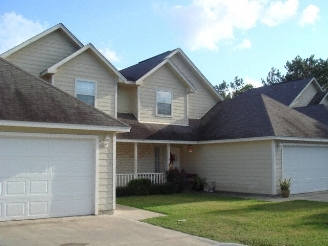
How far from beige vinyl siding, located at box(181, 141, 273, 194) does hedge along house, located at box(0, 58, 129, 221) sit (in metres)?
8.27

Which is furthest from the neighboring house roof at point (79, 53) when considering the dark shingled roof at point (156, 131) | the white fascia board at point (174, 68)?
the dark shingled roof at point (156, 131)

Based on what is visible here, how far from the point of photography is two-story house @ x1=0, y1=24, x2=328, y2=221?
18766 mm

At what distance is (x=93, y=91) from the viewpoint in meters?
19.8

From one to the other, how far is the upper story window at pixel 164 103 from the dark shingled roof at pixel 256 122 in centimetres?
224

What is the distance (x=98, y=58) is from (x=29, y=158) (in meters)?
9.56

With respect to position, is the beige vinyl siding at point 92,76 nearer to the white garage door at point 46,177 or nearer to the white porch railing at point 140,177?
the white porch railing at point 140,177

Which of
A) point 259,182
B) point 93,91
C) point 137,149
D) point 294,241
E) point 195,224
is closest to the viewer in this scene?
point 294,241

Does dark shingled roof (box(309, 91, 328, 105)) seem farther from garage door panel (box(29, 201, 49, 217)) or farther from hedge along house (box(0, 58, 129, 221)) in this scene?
garage door panel (box(29, 201, 49, 217))

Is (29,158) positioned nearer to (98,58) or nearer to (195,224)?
(195,224)

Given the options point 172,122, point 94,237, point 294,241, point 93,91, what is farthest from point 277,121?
point 94,237

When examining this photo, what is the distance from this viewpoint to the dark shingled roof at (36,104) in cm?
1133

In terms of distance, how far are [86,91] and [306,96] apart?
18.2 meters

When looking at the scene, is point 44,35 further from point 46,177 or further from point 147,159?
point 46,177

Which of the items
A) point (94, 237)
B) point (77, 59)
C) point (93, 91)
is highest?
point (77, 59)
